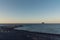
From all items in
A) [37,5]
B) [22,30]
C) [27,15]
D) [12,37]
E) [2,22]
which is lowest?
[12,37]

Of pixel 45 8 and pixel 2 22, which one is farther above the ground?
pixel 45 8

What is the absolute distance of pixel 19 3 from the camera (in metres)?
2.19

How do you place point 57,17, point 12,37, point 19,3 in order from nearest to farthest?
point 19,3 < point 57,17 < point 12,37

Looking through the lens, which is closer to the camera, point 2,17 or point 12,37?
point 2,17

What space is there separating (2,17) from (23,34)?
600mm

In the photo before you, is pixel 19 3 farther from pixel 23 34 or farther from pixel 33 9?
pixel 23 34

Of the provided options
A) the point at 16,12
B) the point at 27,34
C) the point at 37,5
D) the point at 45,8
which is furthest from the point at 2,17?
the point at 45,8

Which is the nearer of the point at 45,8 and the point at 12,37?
the point at 45,8

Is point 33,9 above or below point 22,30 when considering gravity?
above

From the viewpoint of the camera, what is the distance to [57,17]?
2.33m

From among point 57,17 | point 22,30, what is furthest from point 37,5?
point 22,30

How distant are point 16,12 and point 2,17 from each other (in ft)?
1.02

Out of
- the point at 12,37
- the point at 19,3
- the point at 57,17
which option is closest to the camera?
the point at 19,3

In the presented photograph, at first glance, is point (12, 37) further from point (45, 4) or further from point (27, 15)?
point (45, 4)
